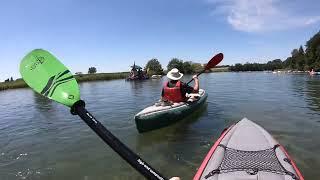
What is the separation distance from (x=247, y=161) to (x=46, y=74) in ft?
10.5

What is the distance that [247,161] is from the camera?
4691mm

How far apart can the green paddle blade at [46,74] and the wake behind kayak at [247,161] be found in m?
2.34

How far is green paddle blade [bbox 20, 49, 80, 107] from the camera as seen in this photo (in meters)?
3.14

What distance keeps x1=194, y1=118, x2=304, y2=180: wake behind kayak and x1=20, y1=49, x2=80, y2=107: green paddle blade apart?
2.34 metres

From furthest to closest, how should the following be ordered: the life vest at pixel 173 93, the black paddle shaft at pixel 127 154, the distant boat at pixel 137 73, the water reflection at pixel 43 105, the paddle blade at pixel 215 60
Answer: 1. the distant boat at pixel 137 73
2. the water reflection at pixel 43 105
3. the paddle blade at pixel 215 60
4. the life vest at pixel 173 93
5. the black paddle shaft at pixel 127 154

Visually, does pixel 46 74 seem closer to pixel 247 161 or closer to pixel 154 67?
pixel 247 161

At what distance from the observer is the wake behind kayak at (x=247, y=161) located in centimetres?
420

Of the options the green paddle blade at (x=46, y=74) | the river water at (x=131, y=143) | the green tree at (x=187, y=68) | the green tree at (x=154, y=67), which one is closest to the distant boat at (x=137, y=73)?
the green tree at (x=154, y=67)

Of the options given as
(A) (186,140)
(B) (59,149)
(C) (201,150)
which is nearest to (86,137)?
(B) (59,149)

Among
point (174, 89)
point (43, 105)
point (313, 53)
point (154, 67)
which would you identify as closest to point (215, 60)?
point (174, 89)

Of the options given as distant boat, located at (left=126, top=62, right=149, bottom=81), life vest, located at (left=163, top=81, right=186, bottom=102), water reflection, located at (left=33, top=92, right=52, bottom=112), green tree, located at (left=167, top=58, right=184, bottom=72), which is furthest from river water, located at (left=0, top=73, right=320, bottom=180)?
green tree, located at (left=167, top=58, right=184, bottom=72)

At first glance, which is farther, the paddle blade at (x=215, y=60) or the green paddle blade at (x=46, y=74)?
the paddle blade at (x=215, y=60)

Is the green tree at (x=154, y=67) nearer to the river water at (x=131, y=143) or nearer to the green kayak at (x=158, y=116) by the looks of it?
the river water at (x=131, y=143)

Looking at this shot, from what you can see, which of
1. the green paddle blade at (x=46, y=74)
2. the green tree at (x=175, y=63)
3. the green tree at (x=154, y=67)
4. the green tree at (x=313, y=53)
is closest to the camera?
the green paddle blade at (x=46, y=74)
